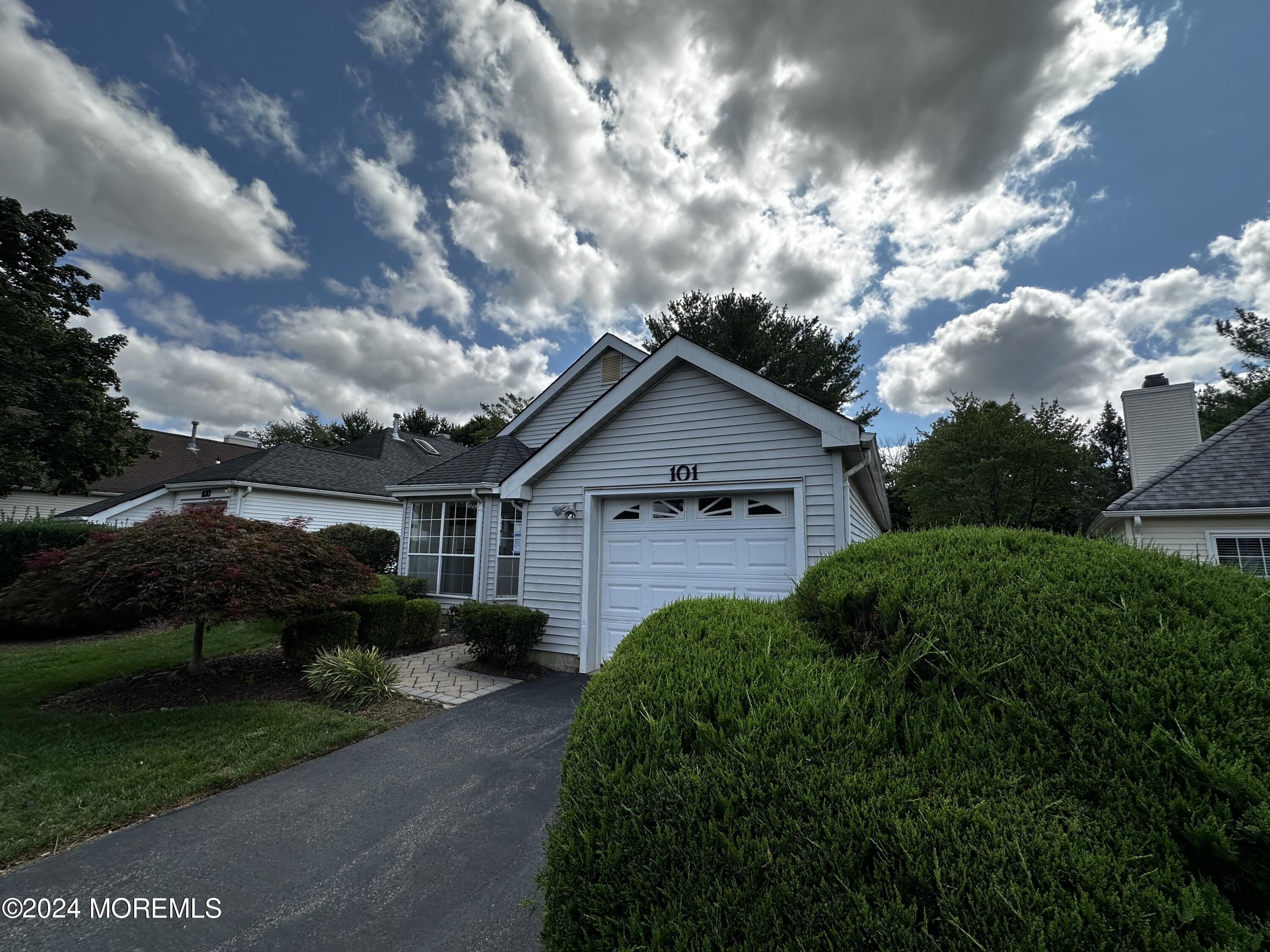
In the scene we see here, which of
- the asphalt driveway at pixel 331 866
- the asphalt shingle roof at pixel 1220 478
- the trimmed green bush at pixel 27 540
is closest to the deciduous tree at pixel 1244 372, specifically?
the asphalt shingle roof at pixel 1220 478

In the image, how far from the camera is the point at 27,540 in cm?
954

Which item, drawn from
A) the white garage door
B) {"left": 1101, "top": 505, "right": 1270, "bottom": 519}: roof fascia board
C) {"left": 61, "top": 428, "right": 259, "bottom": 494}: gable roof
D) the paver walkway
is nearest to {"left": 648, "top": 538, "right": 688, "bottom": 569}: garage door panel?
the white garage door

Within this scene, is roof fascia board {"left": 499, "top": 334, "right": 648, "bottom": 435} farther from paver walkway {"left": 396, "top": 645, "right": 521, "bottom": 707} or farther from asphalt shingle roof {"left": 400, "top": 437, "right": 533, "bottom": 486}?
paver walkway {"left": 396, "top": 645, "right": 521, "bottom": 707}

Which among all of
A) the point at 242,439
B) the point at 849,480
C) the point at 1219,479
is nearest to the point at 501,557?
the point at 849,480

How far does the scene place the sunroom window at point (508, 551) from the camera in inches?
450

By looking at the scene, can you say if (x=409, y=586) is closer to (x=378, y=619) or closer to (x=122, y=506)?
(x=378, y=619)

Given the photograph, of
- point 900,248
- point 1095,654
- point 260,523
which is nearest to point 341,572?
point 260,523

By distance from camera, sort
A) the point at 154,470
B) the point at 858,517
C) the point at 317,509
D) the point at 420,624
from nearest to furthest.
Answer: the point at 858,517, the point at 420,624, the point at 317,509, the point at 154,470

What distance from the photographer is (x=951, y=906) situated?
1.16 metres

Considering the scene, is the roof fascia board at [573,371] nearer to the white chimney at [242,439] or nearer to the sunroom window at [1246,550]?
the sunroom window at [1246,550]

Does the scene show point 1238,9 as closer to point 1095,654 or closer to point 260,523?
point 1095,654

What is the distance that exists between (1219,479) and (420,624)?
15799 millimetres

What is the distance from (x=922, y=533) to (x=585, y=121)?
31.4ft

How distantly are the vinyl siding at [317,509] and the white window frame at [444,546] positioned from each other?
2414mm
